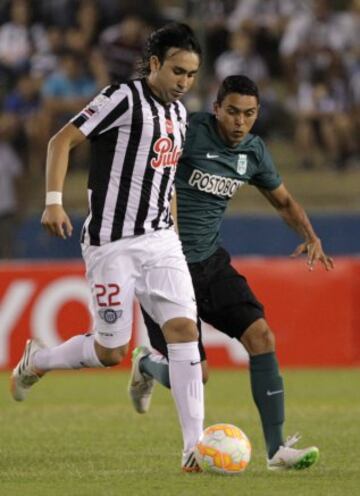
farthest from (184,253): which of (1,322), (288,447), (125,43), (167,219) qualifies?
(125,43)

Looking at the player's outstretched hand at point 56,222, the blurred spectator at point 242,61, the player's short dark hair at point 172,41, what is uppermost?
the player's short dark hair at point 172,41

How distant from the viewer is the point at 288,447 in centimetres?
695

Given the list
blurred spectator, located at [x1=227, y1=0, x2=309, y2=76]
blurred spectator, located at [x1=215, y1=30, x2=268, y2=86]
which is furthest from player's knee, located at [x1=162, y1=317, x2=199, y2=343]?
blurred spectator, located at [x1=227, y1=0, x2=309, y2=76]

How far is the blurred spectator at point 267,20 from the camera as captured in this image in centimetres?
1764

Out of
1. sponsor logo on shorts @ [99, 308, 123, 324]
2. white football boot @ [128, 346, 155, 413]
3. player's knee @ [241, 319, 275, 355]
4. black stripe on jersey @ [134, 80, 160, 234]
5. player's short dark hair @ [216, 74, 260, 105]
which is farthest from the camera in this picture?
white football boot @ [128, 346, 155, 413]

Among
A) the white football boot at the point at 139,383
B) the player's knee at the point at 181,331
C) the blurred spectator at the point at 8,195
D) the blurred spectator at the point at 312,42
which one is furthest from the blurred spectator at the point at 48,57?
the player's knee at the point at 181,331

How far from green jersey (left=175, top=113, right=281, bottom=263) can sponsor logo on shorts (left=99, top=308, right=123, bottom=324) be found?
0.75m

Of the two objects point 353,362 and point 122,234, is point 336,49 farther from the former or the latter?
point 122,234

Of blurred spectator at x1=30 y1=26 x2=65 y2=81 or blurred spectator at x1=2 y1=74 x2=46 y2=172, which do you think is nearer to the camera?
blurred spectator at x1=2 y1=74 x2=46 y2=172

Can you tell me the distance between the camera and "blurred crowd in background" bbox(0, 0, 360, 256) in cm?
1669

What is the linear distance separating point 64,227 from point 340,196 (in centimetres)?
1107

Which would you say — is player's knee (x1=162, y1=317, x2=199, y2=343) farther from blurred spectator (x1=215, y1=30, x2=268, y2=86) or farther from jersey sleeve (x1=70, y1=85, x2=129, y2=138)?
blurred spectator (x1=215, y1=30, x2=268, y2=86)

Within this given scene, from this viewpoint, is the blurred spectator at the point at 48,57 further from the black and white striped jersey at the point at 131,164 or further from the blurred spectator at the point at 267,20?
the black and white striped jersey at the point at 131,164

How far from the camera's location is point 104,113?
22.4 feet
